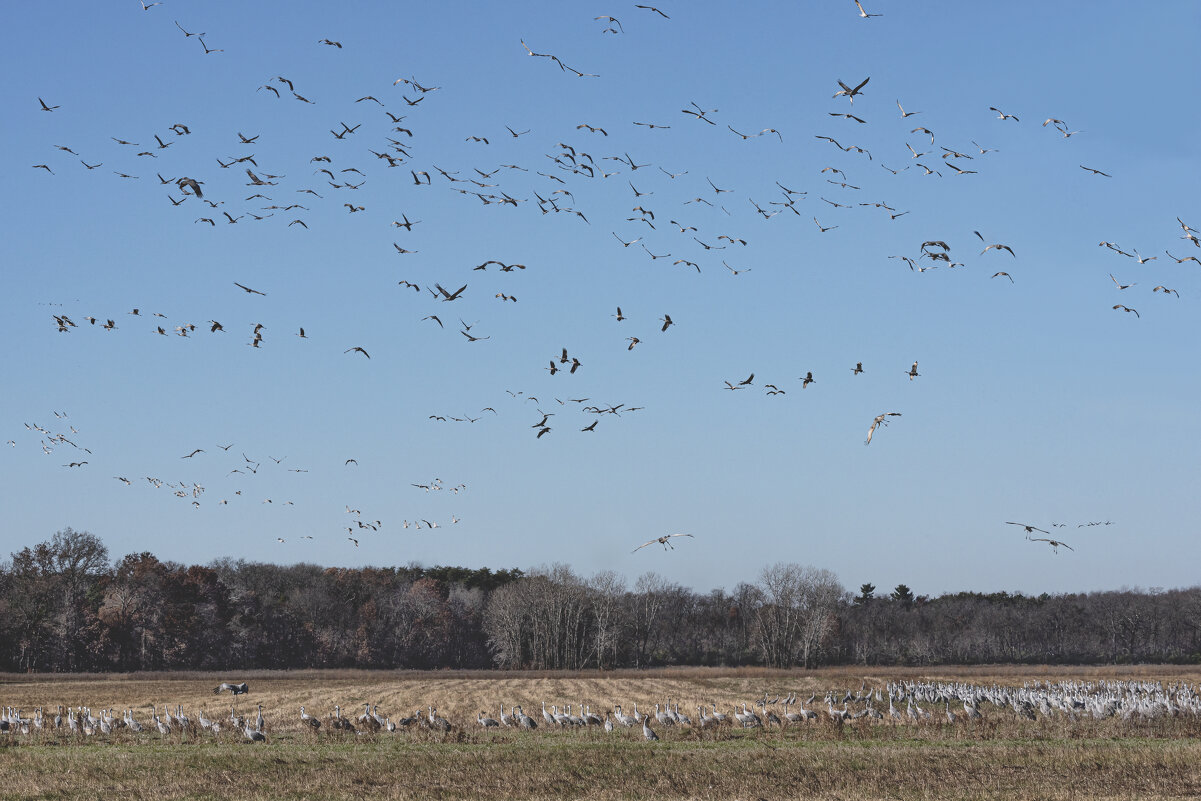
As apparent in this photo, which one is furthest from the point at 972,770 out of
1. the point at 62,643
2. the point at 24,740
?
the point at 62,643

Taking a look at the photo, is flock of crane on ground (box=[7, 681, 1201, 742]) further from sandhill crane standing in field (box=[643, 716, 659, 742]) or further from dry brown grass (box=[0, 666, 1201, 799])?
dry brown grass (box=[0, 666, 1201, 799])

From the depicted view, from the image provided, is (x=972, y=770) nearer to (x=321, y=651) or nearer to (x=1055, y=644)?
(x=321, y=651)

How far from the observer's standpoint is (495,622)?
115812 millimetres

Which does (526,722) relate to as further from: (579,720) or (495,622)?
(495,622)

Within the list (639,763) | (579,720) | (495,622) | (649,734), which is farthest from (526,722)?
(495,622)

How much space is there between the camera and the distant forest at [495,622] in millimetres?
92875

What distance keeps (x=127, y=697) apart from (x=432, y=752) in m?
32.9

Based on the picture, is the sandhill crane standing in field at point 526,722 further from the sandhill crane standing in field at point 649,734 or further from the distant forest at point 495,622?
the distant forest at point 495,622

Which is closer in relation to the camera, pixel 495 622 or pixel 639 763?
pixel 639 763

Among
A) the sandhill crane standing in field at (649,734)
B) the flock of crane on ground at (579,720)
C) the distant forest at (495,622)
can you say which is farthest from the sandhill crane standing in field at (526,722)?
the distant forest at (495,622)

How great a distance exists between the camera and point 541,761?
2736 cm

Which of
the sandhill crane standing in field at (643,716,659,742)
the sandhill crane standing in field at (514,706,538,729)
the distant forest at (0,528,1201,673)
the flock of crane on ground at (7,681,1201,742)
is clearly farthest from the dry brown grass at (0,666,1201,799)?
the distant forest at (0,528,1201,673)

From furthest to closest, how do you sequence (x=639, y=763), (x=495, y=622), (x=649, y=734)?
1. (x=495, y=622)
2. (x=649, y=734)
3. (x=639, y=763)

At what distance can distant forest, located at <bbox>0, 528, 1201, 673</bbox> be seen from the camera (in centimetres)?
9288
